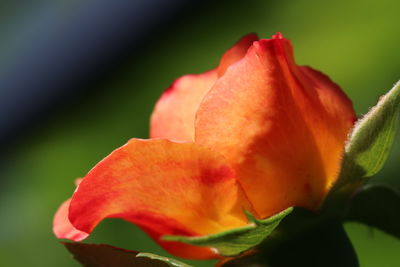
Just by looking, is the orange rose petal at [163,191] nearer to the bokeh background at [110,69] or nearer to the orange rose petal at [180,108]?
the orange rose petal at [180,108]

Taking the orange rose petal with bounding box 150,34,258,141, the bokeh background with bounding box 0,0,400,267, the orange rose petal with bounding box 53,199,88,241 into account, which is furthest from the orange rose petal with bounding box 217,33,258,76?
the bokeh background with bounding box 0,0,400,267

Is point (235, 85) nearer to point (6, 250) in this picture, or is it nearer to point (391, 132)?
point (391, 132)

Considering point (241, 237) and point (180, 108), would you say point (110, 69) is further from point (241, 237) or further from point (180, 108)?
point (241, 237)

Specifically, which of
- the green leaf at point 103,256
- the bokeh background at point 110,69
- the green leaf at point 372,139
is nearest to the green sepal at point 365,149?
the green leaf at point 372,139

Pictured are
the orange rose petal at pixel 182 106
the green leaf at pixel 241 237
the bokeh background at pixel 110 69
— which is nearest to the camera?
the green leaf at pixel 241 237

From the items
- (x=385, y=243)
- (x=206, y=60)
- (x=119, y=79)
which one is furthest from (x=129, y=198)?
(x=119, y=79)
